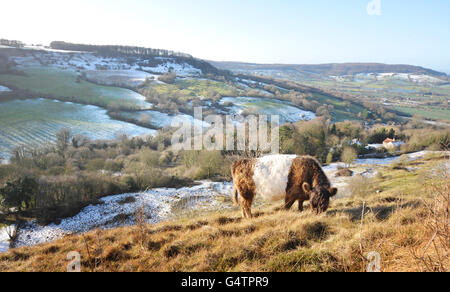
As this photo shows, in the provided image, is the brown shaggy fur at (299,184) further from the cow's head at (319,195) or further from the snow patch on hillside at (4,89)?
the snow patch on hillside at (4,89)

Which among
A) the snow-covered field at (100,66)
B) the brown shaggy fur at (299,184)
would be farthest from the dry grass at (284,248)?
the snow-covered field at (100,66)

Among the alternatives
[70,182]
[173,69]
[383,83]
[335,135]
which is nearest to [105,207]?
[70,182]

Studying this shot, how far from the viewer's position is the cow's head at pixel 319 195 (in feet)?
25.4

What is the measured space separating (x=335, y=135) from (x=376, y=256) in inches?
2174

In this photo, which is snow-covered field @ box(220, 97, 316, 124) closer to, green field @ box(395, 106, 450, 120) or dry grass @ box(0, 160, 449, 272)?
green field @ box(395, 106, 450, 120)

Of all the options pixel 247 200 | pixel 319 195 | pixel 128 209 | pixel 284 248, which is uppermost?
pixel 319 195

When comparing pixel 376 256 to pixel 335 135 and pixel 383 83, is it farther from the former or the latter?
pixel 383 83

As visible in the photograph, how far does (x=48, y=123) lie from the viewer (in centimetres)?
5338

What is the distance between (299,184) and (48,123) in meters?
64.5

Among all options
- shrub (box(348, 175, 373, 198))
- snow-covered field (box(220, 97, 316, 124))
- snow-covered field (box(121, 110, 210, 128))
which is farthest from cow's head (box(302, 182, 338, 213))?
snow-covered field (box(220, 97, 316, 124))

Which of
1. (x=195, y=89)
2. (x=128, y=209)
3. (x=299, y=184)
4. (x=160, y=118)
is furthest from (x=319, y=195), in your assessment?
(x=195, y=89)

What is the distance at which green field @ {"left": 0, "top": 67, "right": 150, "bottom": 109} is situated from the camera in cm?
7056

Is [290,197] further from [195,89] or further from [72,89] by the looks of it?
[195,89]
